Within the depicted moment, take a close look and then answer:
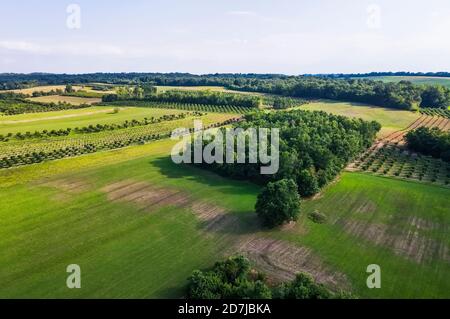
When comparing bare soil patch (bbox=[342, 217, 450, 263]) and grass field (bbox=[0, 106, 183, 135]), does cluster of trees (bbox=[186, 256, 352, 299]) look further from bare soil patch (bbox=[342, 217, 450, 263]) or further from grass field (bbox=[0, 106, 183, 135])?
grass field (bbox=[0, 106, 183, 135])

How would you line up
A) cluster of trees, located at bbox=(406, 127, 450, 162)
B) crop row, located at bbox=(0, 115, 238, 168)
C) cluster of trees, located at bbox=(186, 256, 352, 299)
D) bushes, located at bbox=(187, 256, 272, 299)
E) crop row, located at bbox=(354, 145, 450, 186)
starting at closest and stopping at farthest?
cluster of trees, located at bbox=(186, 256, 352, 299) < bushes, located at bbox=(187, 256, 272, 299) < crop row, located at bbox=(354, 145, 450, 186) < crop row, located at bbox=(0, 115, 238, 168) < cluster of trees, located at bbox=(406, 127, 450, 162)

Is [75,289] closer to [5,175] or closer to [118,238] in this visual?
[118,238]

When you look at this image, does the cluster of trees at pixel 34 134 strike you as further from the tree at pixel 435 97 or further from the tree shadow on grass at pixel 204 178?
the tree at pixel 435 97

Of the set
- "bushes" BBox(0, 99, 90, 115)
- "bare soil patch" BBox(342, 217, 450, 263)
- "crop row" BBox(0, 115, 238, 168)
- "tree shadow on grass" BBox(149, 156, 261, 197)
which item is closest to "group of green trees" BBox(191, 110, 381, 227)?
"tree shadow on grass" BBox(149, 156, 261, 197)

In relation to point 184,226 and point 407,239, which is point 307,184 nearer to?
point 407,239

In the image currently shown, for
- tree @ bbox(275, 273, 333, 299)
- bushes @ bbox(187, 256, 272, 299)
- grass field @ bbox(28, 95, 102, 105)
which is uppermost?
grass field @ bbox(28, 95, 102, 105)

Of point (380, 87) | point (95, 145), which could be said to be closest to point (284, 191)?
point (95, 145)
